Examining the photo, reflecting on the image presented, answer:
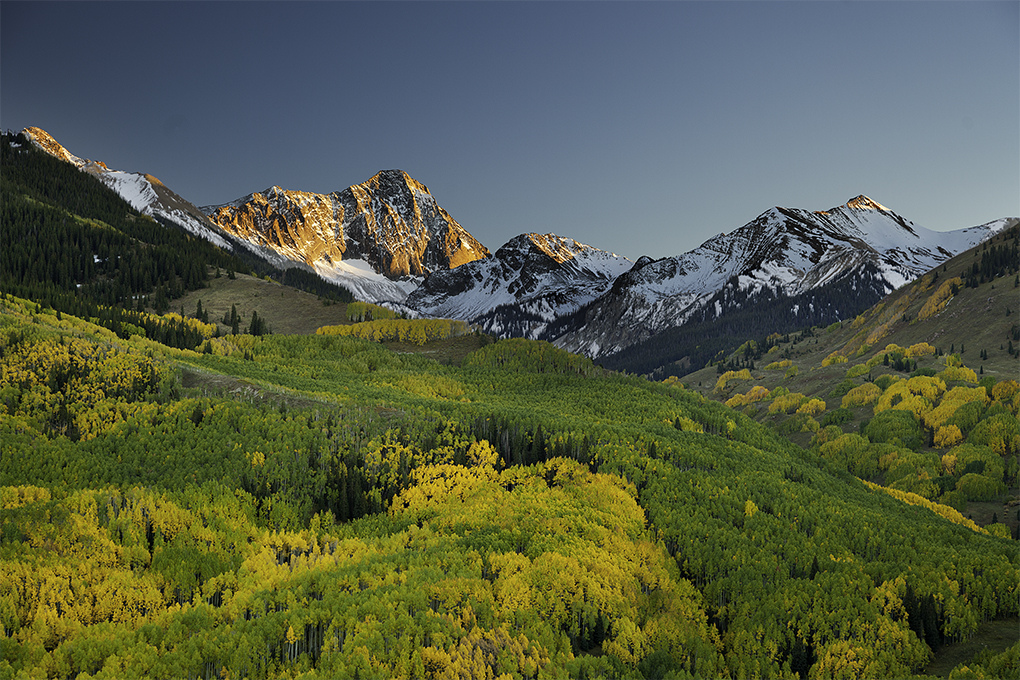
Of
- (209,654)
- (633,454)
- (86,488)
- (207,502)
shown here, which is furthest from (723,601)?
(86,488)

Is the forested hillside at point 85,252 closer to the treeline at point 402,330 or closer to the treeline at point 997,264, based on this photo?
the treeline at point 402,330

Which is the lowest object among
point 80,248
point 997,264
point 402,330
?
point 402,330

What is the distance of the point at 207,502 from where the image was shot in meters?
25.3

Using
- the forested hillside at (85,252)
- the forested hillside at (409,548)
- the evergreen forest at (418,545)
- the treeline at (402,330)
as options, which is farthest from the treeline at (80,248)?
the forested hillside at (409,548)

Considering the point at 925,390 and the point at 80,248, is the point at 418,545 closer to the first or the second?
the point at 925,390

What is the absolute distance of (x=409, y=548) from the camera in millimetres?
24797

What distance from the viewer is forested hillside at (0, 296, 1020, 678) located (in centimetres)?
1788

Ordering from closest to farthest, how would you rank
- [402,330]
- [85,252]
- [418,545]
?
1. [418,545]
2. [402,330]
3. [85,252]

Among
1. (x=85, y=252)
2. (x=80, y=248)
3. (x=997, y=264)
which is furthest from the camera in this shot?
(x=997, y=264)

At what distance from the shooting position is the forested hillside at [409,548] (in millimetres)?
17875

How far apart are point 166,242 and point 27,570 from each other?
155 metres

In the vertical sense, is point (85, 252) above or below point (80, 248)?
below

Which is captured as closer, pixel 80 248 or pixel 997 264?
pixel 80 248

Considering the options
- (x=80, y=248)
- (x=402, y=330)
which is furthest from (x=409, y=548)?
(x=80, y=248)
